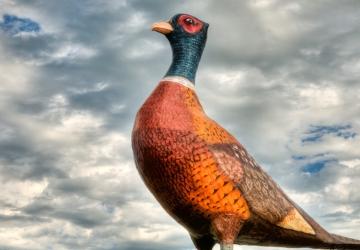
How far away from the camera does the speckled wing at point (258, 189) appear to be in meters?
5.51

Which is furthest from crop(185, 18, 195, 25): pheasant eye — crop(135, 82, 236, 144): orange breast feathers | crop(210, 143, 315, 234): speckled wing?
crop(210, 143, 315, 234): speckled wing

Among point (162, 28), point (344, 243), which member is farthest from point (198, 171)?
point (344, 243)

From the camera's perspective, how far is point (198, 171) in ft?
17.5

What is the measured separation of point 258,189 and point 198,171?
0.75 m

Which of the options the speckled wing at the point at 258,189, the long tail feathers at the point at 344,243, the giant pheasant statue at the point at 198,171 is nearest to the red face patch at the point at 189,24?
the giant pheasant statue at the point at 198,171

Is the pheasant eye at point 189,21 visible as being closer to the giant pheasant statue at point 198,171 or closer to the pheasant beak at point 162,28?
the giant pheasant statue at point 198,171

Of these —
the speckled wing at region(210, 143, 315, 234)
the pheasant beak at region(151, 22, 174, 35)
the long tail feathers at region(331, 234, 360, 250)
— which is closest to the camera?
the speckled wing at region(210, 143, 315, 234)

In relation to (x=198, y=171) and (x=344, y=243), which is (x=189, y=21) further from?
(x=344, y=243)

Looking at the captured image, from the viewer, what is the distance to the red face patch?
6145mm

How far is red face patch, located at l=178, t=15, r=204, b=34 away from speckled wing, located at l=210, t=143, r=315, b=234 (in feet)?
4.59

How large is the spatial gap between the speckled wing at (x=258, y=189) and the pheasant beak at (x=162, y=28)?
57.9 inches

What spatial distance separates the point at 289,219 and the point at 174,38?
2376mm

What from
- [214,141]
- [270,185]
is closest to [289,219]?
[270,185]

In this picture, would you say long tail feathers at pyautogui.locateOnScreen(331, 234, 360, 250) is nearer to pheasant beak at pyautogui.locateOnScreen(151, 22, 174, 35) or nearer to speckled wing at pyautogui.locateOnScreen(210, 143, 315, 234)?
speckled wing at pyautogui.locateOnScreen(210, 143, 315, 234)
